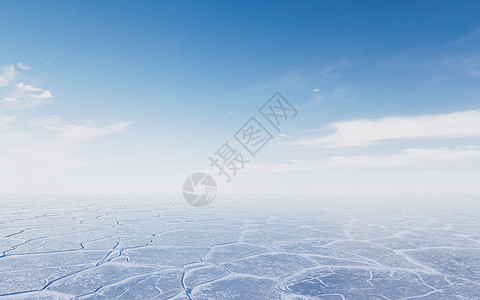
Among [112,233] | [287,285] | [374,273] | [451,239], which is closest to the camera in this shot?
[287,285]

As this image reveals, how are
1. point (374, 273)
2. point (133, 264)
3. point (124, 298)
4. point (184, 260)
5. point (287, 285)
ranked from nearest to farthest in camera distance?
point (124, 298) → point (287, 285) → point (374, 273) → point (133, 264) → point (184, 260)

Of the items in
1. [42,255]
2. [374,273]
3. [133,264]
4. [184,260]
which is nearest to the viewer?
[374,273]

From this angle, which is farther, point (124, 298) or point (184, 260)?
point (184, 260)

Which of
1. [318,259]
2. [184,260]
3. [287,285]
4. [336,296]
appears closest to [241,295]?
[287,285]

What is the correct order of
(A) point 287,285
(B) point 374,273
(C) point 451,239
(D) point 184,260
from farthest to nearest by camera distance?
1. (C) point 451,239
2. (D) point 184,260
3. (B) point 374,273
4. (A) point 287,285

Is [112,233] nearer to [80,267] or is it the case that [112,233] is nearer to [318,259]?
[80,267]

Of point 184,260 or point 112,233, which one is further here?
point 112,233

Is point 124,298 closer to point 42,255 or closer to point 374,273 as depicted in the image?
point 42,255

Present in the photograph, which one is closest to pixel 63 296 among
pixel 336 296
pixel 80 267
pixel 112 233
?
pixel 80 267
